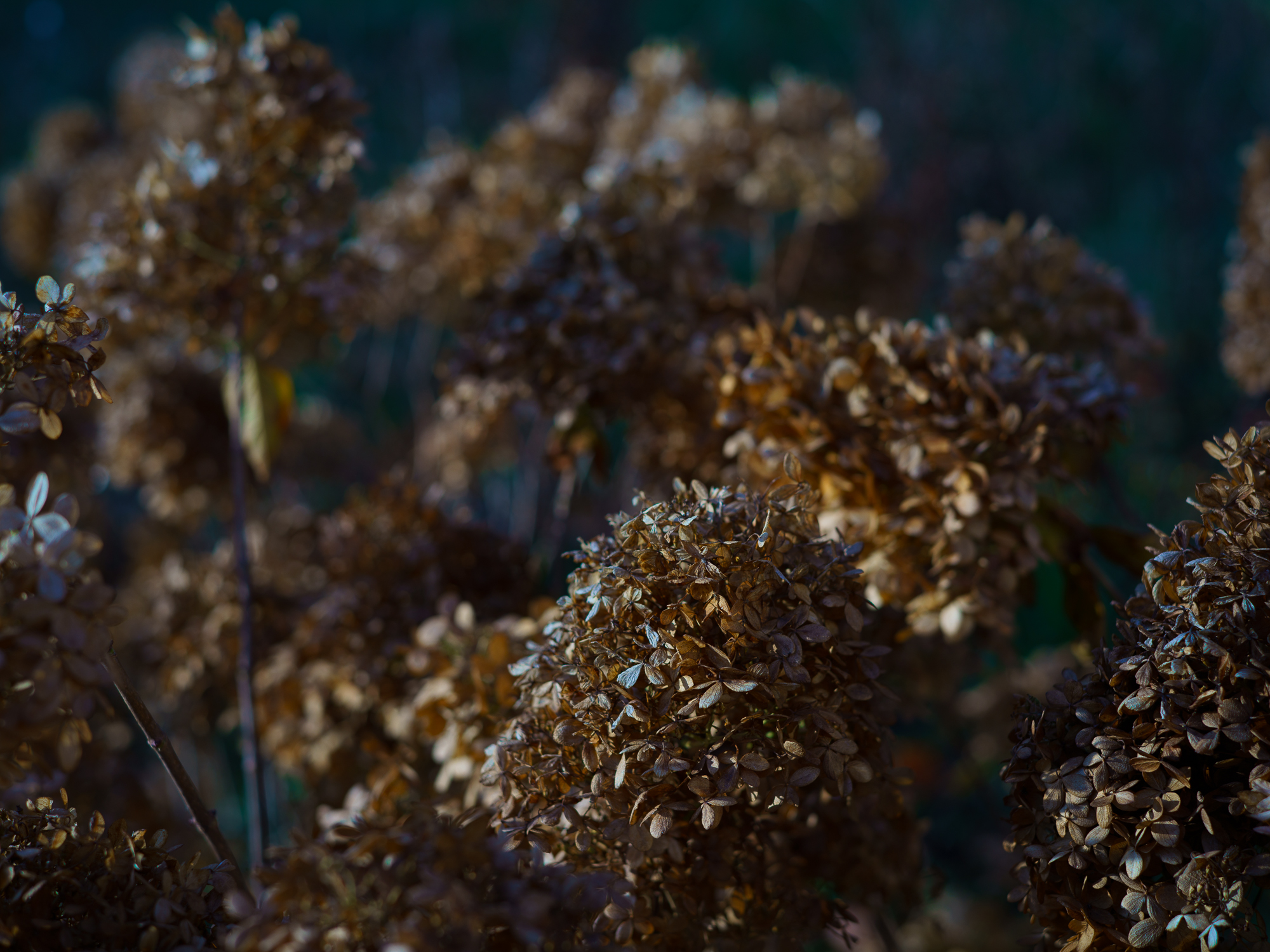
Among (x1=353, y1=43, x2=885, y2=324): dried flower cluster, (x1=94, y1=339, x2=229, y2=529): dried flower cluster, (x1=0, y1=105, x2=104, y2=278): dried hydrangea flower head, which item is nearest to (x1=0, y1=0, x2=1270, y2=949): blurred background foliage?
(x1=0, y1=105, x2=104, y2=278): dried hydrangea flower head

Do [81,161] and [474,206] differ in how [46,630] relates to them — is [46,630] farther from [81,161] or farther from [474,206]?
[81,161]

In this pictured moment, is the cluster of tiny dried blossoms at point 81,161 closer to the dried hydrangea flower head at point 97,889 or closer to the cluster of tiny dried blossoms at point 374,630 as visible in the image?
the cluster of tiny dried blossoms at point 374,630

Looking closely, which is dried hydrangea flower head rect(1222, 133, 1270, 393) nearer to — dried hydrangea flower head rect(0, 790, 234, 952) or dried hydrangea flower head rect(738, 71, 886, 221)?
dried hydrangea flower head rect(738, 71, 886, 221)

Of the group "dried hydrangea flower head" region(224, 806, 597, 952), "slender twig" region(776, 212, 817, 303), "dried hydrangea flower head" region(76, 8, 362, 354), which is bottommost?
"dried hydrangea flower head" region(224, 806, 597, 952)

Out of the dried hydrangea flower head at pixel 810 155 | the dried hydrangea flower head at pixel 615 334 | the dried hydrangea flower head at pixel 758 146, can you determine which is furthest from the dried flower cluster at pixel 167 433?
the dried hydrangea flower head at pixel 810 155

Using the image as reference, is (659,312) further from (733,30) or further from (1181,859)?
(733,30)

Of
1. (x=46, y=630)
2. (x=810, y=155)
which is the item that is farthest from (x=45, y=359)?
(x=810, y=155)

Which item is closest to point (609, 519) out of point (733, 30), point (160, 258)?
point (160, 258)
